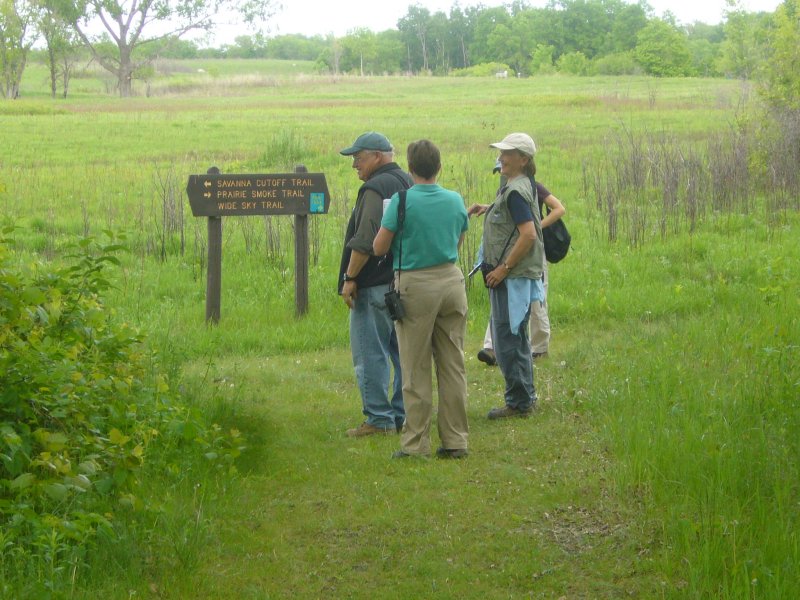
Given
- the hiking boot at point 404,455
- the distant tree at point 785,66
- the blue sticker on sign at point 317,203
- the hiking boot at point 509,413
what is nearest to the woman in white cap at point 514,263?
the hiking boot at point 509,413

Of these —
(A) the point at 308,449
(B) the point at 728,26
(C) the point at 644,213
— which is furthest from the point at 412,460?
(B) the point at 728,26

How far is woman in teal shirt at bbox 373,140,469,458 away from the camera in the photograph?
6.28 meters

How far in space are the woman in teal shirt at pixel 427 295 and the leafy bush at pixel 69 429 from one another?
119cm

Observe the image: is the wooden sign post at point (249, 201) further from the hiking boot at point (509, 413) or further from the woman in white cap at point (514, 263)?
the hiking boot at point (509, 413)

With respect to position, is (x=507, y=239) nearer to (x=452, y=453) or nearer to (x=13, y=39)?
(x=452, y=453)

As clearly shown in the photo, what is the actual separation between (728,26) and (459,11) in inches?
3339

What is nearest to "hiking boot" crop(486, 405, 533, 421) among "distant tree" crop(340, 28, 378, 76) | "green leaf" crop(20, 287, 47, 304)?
"green leaf" crop(20, 287, 47, 304)

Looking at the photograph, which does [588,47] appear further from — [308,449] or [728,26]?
[308,449]

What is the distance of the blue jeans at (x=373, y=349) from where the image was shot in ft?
23.2

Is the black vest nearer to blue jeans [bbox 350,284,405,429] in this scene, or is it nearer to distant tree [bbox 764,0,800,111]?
blue jeans [bbox 350,284,405,429]

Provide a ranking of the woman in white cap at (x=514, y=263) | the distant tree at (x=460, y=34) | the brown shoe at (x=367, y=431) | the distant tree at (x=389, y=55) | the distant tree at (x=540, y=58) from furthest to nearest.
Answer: the distant tree at (x=460, y=34) → the distant tree at (x=389, y=55) → the distant tree at (x=540, y=58) → the brown shoe at (x=367, y=431) → the woman in white cap at (x=514, y=263)

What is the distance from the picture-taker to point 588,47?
392 ft

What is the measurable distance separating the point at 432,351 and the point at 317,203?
4.54 m

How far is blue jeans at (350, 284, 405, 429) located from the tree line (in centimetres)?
1439
